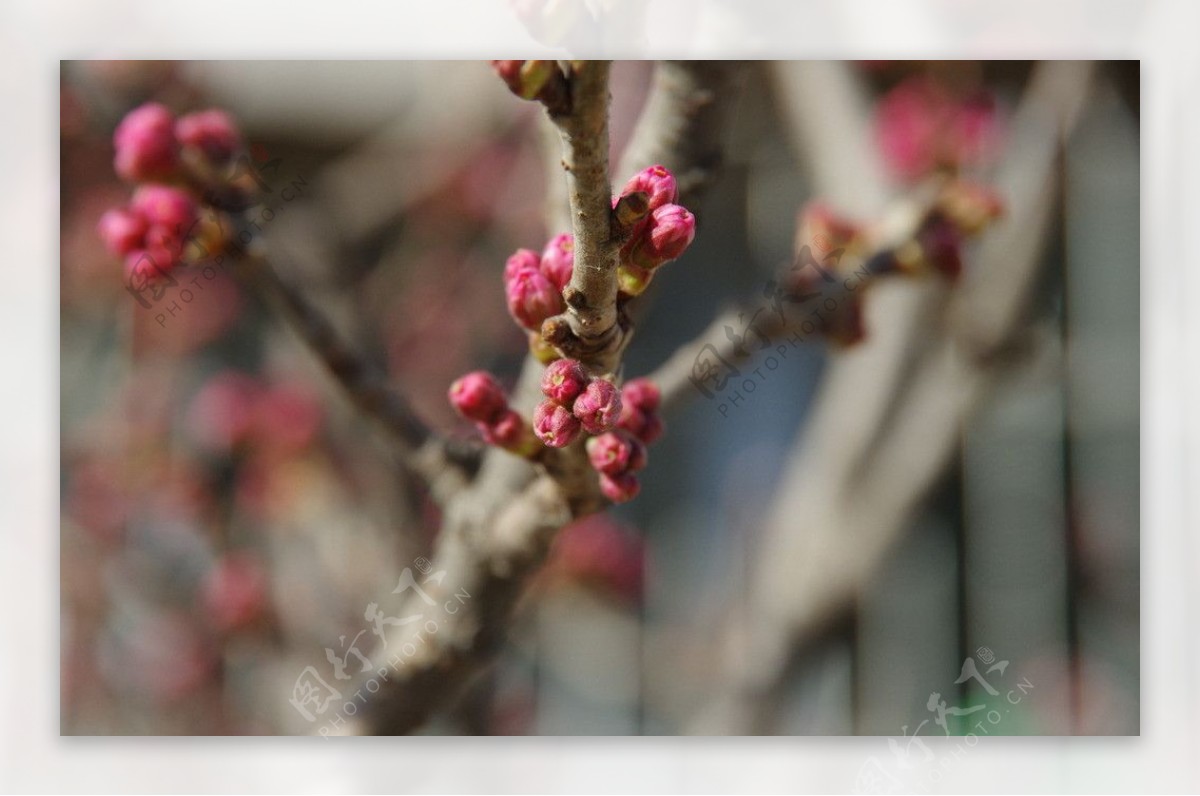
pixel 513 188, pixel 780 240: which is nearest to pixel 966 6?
pixel 780 240

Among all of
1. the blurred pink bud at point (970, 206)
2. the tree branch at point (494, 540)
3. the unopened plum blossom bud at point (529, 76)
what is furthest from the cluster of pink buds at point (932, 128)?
the unopened plum blossom bud at point (529, 76)

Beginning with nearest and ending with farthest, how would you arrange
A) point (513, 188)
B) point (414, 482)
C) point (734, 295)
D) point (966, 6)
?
A: point (966, 6), point (734, 295), point (414, 482), point (513, 188)

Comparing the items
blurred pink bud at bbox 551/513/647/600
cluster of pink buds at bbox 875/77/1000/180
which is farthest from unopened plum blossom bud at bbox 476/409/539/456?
cluster of pink buds at bbox 875/77/1000/180

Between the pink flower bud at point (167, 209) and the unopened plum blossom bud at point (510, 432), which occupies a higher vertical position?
the pink flower bud at point (167, 209)

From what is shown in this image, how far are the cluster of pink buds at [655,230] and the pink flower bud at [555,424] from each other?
11 cm

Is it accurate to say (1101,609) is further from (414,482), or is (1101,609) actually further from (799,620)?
(414,482)

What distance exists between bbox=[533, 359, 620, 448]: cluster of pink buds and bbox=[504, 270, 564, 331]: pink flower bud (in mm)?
66

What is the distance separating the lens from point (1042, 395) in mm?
1417

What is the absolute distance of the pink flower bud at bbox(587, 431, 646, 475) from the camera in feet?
2.72

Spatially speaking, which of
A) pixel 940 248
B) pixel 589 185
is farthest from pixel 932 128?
pixel 589 185

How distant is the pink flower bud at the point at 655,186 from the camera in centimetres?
68

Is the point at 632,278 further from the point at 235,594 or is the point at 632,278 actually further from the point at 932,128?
the point at 235,594

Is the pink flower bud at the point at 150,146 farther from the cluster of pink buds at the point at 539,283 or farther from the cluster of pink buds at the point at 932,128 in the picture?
the cluster of pink buds at the point at 932,128

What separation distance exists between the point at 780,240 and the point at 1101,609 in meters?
0.66
